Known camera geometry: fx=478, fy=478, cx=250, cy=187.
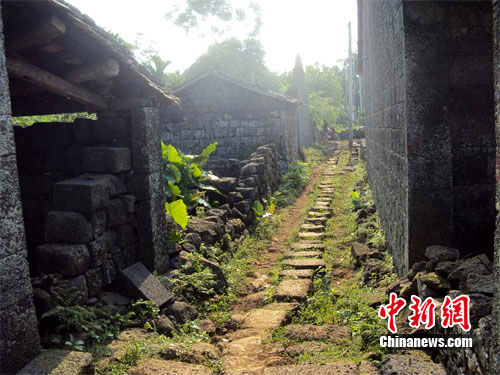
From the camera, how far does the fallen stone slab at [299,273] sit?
6871 millimetres

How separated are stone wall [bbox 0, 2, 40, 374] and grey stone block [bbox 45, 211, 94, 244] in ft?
4.72

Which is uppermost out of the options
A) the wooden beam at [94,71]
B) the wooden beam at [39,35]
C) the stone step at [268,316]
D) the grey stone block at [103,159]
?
the wooden beam at [39,35]

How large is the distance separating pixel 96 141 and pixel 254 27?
46.6 meters

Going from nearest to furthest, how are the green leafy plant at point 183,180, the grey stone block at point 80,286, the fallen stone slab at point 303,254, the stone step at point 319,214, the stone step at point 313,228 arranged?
the grey stone block at point 80,286 → the fallen stone slab at point 303,254 → the green leafy plant at point 183,180 → the stone step at point 313,228 → the stone step at point 319,214

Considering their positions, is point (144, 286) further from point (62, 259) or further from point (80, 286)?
point (62, 259)

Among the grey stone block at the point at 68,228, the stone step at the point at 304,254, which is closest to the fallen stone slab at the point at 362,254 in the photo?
the stone step at the point at 304,254

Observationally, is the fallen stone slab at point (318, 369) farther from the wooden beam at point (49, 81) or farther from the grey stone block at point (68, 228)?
the wooden beam at point (49, 81)

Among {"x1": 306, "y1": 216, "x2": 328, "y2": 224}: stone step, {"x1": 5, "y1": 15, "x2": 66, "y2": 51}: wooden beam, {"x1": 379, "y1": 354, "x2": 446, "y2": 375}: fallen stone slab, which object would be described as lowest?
{"x1": 306, "y1": 216, "x2": 328, "y2": 224}: stone step

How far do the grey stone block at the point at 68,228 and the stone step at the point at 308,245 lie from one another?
420cm

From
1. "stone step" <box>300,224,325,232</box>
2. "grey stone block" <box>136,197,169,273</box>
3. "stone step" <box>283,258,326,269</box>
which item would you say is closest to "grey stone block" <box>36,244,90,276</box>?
"grey stone block" <box>136,197,169,273</box>

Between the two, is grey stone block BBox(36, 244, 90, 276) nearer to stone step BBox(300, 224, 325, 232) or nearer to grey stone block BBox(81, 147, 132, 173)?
grey stone block BBox(81, 147, 132, 173)

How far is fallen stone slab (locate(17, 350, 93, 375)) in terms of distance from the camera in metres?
3.43

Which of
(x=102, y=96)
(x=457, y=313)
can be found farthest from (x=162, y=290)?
(x=457, y=313)

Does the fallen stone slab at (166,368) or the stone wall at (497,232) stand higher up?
the stone wall at (497,232)
